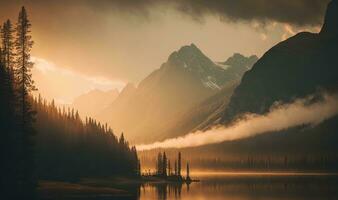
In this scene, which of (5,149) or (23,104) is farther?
(23,104)

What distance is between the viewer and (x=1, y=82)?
134m

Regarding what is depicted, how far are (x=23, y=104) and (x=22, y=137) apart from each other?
896 cm

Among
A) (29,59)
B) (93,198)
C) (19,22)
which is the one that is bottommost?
(93,198)

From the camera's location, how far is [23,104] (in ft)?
482

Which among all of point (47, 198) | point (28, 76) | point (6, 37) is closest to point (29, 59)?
point (28, 76)

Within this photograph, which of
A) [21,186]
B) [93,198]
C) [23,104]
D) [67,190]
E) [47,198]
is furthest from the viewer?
[67,190]

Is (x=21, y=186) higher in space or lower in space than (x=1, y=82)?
lower

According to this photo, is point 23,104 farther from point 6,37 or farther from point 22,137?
point 6,37

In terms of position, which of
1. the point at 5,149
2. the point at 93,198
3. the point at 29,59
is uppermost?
the point at 29,59

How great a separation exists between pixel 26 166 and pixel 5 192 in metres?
12.5

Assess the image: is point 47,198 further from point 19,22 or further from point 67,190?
point 19,22

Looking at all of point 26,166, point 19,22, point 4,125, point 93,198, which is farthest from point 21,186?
point 93,198

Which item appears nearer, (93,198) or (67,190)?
(93,198)

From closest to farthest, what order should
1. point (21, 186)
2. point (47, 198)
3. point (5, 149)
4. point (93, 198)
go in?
point (5, 149)
point (21, 186)
point (47, 198)
point (93, 198)
